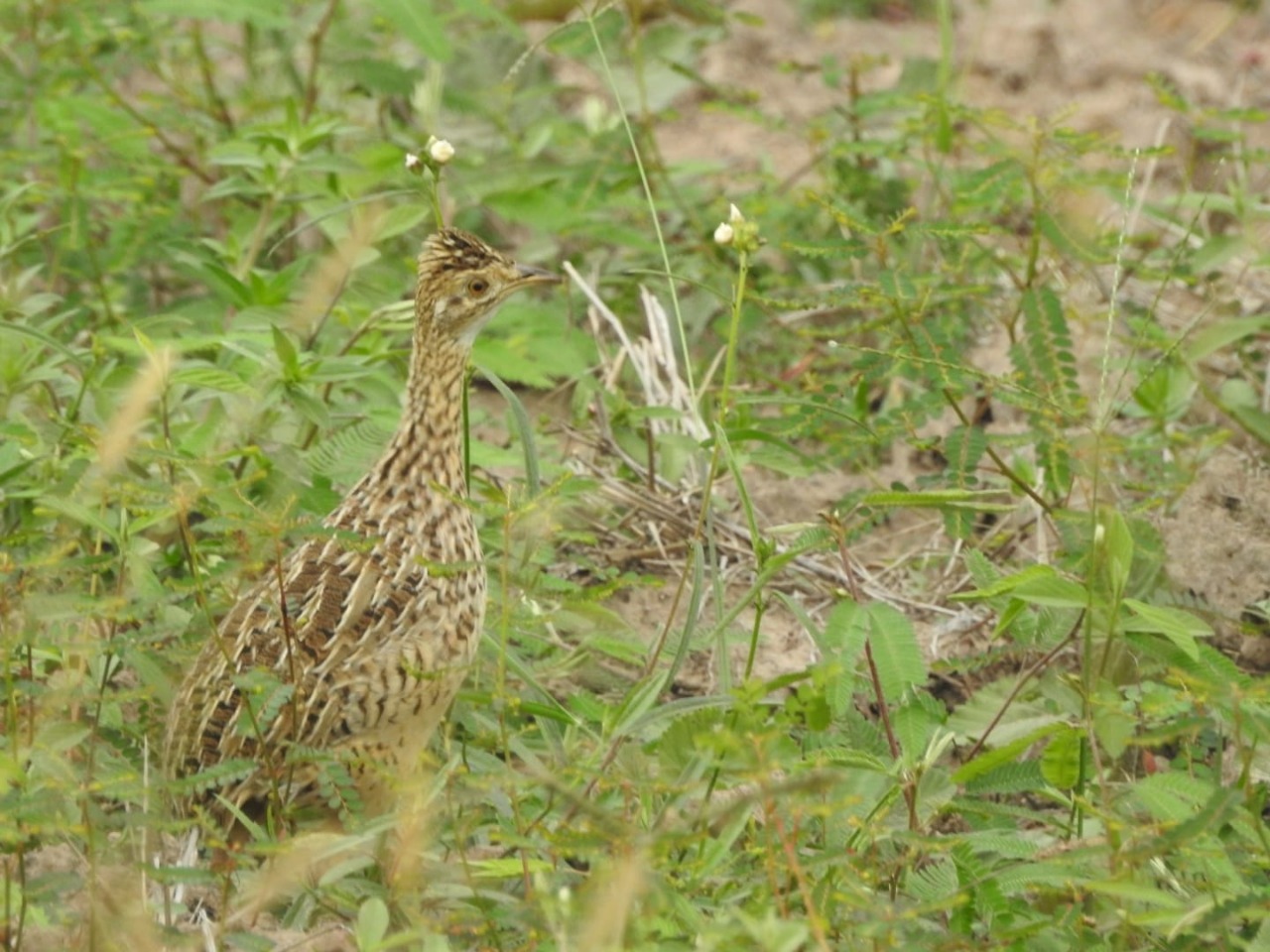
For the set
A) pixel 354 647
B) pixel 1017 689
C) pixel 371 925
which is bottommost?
pixel 1017 689

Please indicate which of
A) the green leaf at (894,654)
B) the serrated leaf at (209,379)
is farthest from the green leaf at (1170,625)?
the serrated leaf at (209,379)

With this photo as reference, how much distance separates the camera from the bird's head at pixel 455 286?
16.6 ft

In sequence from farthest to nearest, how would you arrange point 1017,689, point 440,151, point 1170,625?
point 1017,689 → point 440,151 → point 1170,625

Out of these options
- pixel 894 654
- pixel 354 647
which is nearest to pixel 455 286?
pixel 354 647

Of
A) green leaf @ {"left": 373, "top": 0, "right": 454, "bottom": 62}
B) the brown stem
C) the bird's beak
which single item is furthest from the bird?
green leaf @ {"left": 373, "top": 0, "right": 454, "bottom": 62}

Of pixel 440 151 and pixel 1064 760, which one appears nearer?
pixel 1064 760

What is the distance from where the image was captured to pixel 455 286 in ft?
16.6

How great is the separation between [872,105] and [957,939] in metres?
4.58

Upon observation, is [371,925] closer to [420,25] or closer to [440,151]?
[440,151]

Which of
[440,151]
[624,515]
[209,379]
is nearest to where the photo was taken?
[440,151]

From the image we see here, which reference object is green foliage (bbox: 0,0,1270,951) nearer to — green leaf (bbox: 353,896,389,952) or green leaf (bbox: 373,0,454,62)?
green leaf (bbox: 373,0,454,62)

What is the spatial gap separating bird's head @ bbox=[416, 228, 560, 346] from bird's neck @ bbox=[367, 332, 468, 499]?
4.1 inches

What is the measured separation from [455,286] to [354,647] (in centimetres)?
104

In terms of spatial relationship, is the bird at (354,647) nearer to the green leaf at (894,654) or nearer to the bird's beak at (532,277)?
the bird's beak at (532,277)
